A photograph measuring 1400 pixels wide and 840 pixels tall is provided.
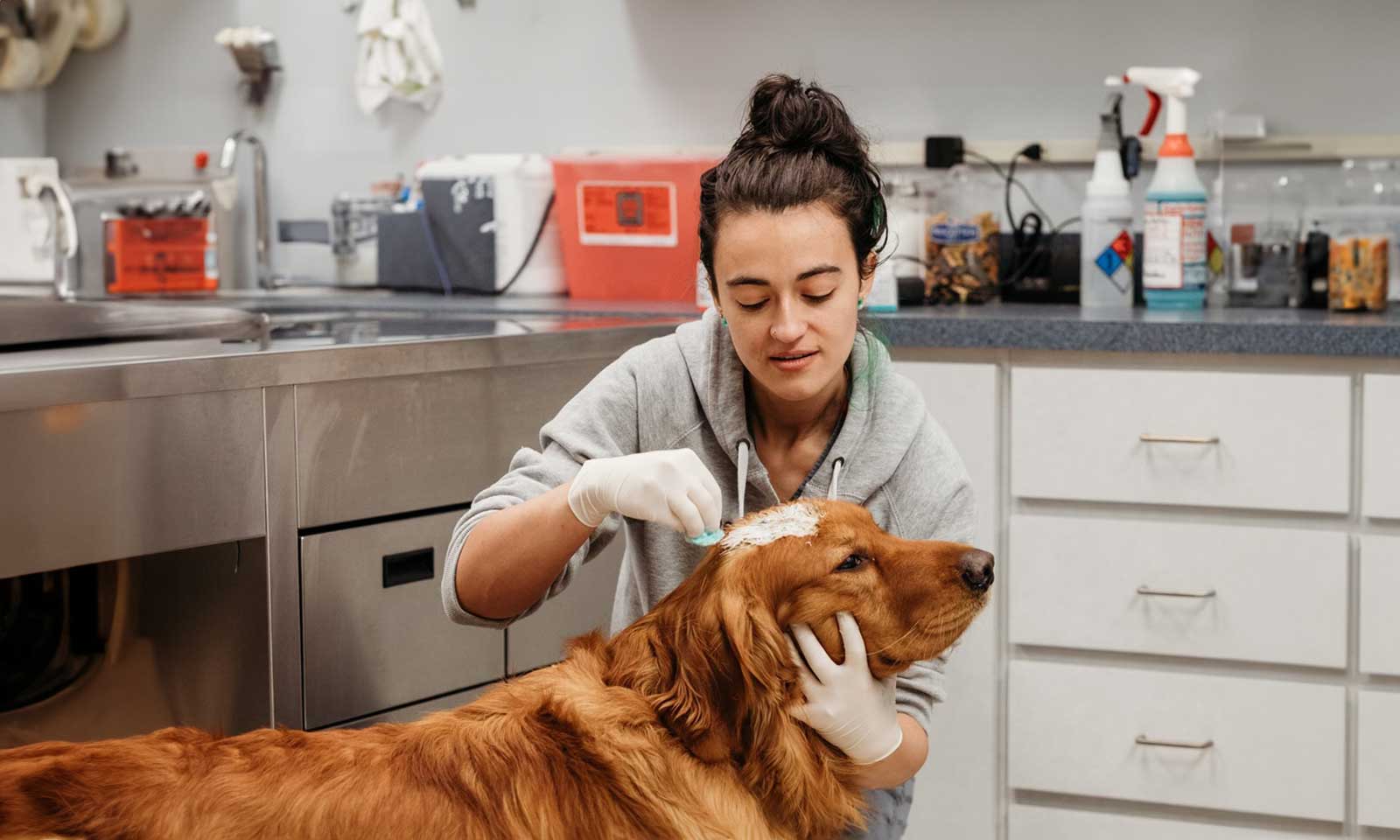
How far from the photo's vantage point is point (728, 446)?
1.61 meters

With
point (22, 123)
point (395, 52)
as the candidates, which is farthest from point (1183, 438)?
point (22, 123)

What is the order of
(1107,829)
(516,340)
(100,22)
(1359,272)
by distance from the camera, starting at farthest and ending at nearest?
(100,22) → (1359,272) → (1107,829) → (516,340)

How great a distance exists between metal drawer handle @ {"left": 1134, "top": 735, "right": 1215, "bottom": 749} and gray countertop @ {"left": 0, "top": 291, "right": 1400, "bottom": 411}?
586 mm

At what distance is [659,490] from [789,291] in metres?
0.29

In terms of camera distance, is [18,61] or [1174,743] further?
[18,61]

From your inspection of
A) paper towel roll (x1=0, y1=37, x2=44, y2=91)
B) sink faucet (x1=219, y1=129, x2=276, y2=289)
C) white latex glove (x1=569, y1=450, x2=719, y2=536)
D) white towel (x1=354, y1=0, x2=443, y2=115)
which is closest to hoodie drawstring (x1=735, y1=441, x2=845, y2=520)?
white latex glove (x1=569, y1=450, x2=719, y2=536)

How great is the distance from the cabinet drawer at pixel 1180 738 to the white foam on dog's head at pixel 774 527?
1.23 meters

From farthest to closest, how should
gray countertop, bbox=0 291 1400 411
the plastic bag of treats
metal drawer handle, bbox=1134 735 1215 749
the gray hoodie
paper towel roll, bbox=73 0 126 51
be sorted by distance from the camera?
paper towel roll, bbox=73 0 126 51, the plastic bag of treats, metal drawer handle, bbox=1134 735 1215 749, gray countertop, bbox=0 291 1400 411, the gray hoodie

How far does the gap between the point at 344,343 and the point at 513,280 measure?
132cm

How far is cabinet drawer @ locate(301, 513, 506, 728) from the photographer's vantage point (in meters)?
1.85

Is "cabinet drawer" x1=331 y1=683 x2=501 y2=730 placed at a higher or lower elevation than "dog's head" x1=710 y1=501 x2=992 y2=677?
lower

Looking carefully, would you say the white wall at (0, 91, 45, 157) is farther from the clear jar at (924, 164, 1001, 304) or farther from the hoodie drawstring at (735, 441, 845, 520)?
the hoodie drawstring at (735, 441, 845, 520)

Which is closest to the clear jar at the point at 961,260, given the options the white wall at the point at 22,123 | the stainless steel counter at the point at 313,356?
the stainless steel counter at the point at 313,356

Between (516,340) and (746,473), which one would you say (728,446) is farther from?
(516,340)
